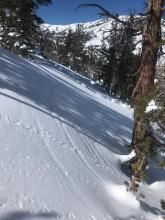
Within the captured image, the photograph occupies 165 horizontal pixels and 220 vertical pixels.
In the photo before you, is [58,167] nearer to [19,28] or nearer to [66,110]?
[66,110]

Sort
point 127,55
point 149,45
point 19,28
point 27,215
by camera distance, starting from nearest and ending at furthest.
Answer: point 27,215 → point 149,45 → point 19,28 → point 127,55

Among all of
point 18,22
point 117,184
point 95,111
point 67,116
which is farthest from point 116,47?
point 117,184

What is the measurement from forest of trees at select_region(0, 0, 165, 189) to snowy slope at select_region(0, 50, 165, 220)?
636 millimetres

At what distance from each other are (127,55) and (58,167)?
40.5 m

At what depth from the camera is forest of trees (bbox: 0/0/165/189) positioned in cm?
690

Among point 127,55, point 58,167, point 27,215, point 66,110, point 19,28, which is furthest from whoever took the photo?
point 127,55

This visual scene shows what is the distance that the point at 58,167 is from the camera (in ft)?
21.5

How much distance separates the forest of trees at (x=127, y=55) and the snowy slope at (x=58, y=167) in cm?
64

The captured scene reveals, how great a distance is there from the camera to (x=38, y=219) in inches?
187

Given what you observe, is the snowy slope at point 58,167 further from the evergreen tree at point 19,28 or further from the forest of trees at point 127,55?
the evergreen tree at point 19,28

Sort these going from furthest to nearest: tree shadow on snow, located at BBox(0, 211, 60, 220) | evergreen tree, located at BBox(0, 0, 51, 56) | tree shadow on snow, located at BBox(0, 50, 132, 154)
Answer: evergreen tree, located at BBox(0, 0, 51, 56) → tree shadow on snow, located at BBox(0, 50, 132, 154) → tree shadow on snow, located at BBox(0, 211, 60, 220)

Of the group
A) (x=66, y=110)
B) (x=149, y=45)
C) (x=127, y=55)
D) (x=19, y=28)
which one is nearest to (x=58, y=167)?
(x=149, y=45)

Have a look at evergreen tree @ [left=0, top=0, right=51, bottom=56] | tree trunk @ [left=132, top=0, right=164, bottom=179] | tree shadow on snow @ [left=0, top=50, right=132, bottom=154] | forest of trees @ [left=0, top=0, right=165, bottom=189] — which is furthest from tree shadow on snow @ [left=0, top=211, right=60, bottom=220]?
evergreen tree @ [left=0, top=0, right=51, bottom=56]

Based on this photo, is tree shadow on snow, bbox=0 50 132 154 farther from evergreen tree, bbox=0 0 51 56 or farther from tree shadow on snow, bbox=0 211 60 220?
evergreen tree, bbox=0 0 51 56
